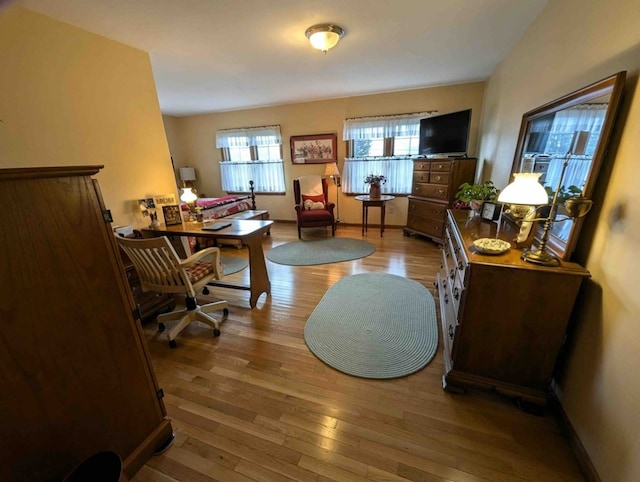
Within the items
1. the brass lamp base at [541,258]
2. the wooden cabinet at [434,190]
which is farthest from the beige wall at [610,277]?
the wooden cabinet at [434,190]

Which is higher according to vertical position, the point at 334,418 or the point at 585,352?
the point at 585,352

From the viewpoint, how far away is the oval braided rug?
179 centimetres

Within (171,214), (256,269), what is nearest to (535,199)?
(256,269)

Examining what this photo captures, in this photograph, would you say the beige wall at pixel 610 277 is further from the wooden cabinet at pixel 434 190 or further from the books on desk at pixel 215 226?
the books on desk at pixel 215 226

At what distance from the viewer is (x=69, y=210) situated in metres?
0.93

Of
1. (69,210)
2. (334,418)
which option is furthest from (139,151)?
(334,418)

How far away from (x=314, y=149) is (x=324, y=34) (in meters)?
3.06

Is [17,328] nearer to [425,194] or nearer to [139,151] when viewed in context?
[139,151]

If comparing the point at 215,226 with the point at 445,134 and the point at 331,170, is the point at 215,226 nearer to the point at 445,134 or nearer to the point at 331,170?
the point at 331,170

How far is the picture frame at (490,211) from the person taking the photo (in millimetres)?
2064

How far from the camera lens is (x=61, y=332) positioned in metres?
0.92

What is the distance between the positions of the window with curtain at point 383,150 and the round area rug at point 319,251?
146cm

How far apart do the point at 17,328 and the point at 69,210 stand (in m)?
0.41

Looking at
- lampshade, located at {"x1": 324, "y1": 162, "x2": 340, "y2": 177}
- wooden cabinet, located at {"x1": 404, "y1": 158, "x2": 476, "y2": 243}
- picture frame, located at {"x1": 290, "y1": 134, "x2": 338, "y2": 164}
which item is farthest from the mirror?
picture frame, located at {"x1": 290, "y1": 134, "x2": 338, "y2": 164}
